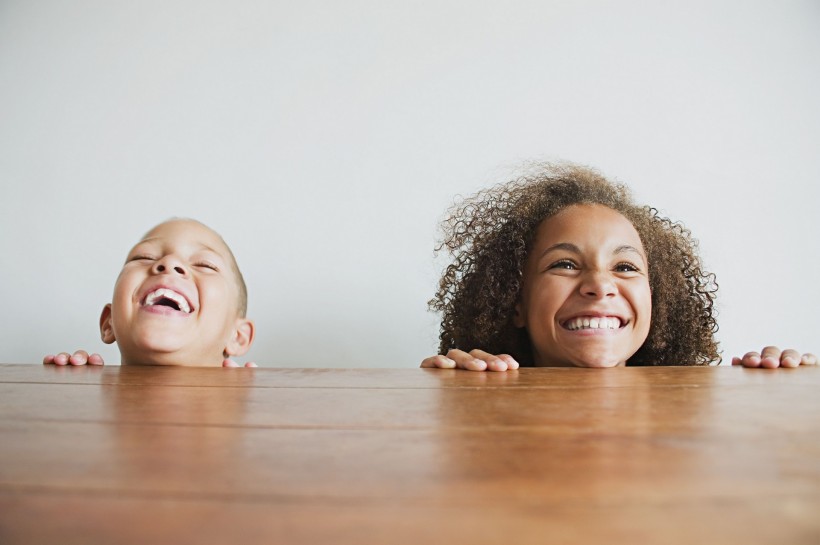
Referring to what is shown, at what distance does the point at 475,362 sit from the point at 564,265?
0.47 meters

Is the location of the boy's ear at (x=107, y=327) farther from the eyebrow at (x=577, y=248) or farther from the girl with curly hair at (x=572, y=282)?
the eyebrow at (x=577, y=248)

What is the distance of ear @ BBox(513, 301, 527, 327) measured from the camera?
61.3 inches

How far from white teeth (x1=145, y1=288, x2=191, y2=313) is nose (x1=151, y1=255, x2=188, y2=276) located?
0.05 metres

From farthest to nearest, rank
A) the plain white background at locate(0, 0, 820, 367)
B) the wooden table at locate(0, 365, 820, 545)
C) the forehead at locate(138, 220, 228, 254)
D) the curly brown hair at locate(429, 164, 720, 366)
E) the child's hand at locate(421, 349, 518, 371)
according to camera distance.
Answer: the plain white background at locate(0, 0, 820, 367), the curly brown hair at locate(429, 164, 720, 366), the forehead at locate(138, 220, 228, 254), the child's hand at locate(421, 349, 518, 371), the wooden table at locate(0, 365, 820, 545)

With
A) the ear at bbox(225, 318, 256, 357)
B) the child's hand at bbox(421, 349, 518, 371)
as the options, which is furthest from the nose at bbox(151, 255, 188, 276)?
the child's hand at bbox(421, 349, 518, 371)

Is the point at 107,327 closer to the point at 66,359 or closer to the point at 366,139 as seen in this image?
the point at 66,359

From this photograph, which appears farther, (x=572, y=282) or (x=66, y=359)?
(x=572, y=282)

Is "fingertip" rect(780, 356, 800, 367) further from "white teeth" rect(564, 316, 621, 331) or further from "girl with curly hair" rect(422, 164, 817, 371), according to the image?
"white teeth" rect(564, 316, 621, 331)

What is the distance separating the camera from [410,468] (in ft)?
1.32

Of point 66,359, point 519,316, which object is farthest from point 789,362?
point 66,359

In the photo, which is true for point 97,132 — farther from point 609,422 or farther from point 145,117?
point 609,422

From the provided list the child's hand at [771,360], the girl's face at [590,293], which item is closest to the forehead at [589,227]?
the girl's face at [590,293]

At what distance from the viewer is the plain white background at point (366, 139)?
6.21 ft

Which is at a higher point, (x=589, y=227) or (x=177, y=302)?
(x=589, y=227)
